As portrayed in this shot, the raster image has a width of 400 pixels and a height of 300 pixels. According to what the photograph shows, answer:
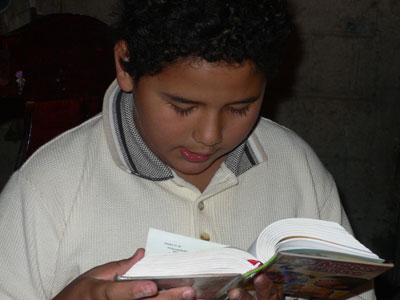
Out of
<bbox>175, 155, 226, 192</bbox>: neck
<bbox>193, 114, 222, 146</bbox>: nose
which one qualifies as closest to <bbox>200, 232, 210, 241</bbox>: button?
<bbox>175, 155, 226, 192</bbox>: neck

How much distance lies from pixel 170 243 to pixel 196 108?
245 mm

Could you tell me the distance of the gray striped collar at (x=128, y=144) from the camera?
3.59 ft

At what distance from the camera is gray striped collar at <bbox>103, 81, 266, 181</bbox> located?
109cm

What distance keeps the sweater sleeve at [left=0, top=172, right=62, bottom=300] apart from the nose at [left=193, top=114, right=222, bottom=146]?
0.34 meters

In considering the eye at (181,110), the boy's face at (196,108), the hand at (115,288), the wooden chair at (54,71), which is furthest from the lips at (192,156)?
the wooden chair at (54,71)

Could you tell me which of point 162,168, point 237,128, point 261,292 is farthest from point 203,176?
point 261,292

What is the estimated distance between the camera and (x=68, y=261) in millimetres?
1053

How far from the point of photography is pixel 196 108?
0.94 metres

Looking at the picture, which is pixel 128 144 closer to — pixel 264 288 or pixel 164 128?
pixel 164 128

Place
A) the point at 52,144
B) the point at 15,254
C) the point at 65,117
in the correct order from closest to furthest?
the point at 15,254, the point at 52,144, the point at 65,117

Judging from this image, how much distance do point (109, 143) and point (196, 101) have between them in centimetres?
27

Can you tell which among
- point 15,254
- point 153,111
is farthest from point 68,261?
point 153,111

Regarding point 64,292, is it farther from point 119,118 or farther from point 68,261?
point 119,118

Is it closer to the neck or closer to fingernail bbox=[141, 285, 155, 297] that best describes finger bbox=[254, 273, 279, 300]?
fingernail bbox=[141, 285, 155, 297]
